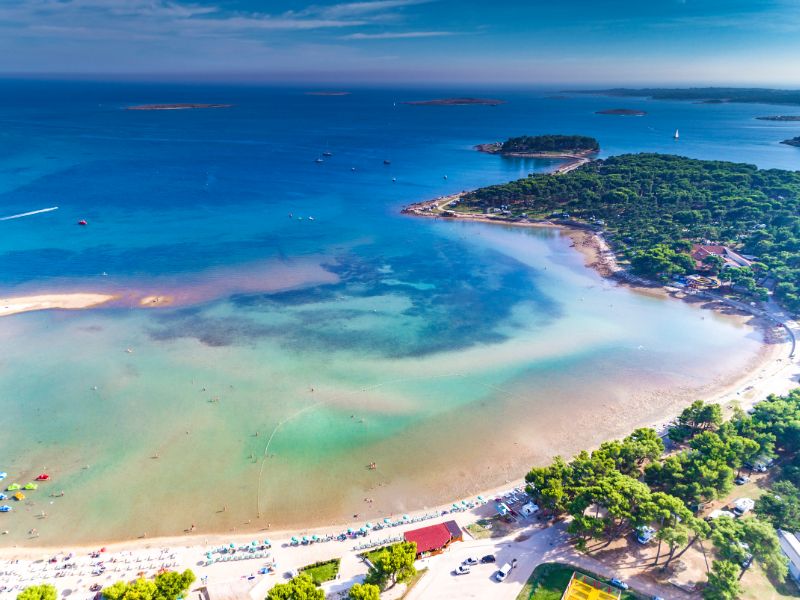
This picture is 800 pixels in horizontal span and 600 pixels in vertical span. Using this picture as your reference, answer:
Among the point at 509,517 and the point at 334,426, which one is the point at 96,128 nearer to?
the point at 334,426

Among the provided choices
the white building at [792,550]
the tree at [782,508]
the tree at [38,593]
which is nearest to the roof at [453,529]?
the tree at [782,508]

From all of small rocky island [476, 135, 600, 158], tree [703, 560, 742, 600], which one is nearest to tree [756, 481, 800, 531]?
tree [703, 560, 742, 600]

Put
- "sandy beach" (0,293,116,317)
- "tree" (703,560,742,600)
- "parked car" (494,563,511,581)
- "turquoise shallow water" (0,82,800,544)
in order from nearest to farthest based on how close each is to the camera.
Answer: "tree" (703,560,742,600)
"parked car" (494,563,511,581)
"turquoise shallow water" (0,82,800,544)
"sandy beach" (0,293,116,317)

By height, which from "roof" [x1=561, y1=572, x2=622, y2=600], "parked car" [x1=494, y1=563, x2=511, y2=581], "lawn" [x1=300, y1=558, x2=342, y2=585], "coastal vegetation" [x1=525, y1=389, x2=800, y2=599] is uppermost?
"coastal vegetation" [x1=525, y1=389, x2=800, y2=599]

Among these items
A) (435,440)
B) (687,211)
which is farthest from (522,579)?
(687,211)

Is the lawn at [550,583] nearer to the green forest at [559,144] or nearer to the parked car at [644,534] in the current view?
the parked car at [644,534]

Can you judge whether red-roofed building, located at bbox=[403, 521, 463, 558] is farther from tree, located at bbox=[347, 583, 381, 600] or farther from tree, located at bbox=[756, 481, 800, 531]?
tree, located at bbox=[756, 481, 800, 531]
